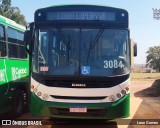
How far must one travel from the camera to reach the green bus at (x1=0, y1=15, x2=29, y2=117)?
1045cm

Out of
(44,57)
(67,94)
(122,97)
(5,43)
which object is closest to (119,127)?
(122,97)

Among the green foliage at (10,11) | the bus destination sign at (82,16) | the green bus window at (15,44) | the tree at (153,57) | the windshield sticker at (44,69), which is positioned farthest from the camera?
the tree at (153,57)

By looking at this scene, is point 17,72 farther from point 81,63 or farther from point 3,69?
point 81,63

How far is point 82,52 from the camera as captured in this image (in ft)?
29.1

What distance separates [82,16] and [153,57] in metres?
101

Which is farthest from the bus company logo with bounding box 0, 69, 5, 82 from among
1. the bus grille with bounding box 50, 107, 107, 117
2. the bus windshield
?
the bus grille with bounding box 50, 107, 107, 117

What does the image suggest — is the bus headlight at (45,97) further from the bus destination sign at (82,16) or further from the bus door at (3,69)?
the bus destination sign at (82,16)

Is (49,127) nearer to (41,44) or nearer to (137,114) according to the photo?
(41,44)

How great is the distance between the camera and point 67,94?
28.5 feet

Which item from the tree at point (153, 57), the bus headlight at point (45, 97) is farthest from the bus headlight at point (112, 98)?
the tree at point (153, 57)

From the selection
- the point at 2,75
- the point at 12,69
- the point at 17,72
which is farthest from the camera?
the point at 17,72

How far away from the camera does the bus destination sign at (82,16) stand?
9.23m

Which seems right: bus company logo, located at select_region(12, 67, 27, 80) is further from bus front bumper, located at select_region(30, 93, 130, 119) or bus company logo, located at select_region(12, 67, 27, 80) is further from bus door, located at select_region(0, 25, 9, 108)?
bus front bumper, located at select_region(30, 93, 130, 119)

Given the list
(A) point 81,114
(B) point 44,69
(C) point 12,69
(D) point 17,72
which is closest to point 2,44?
(C) point 12,69
